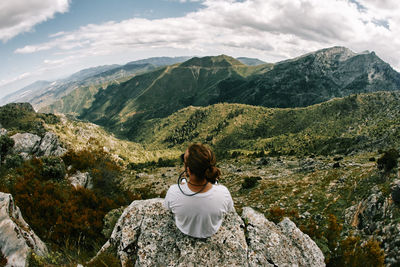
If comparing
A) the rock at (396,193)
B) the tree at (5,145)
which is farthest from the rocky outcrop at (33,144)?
the rock at (396,193)

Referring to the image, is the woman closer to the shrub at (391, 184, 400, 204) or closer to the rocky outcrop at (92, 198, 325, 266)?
the rocky outcrop at (92, 198, 325, 266)

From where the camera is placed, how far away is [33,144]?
3170cm

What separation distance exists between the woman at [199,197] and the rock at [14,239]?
4.48 metres

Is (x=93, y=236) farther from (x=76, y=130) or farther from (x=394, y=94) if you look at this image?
(x=76, y=130)

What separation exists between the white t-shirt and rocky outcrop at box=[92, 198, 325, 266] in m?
0.59

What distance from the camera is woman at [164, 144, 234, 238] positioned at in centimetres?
492

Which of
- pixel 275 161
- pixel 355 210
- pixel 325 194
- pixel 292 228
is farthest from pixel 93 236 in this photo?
pixel 275 161

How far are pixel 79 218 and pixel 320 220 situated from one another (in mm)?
16523

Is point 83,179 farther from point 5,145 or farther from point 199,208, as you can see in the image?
point 199,208

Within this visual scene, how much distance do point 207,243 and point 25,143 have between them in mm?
Result: 35024

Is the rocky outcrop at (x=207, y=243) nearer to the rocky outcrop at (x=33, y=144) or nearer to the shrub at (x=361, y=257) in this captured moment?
the shrub at (x=361, y=257)

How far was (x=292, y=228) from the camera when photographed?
8.14 meters

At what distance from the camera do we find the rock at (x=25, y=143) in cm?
2565

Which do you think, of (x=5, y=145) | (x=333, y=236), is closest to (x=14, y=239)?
(x=333, y=236)
